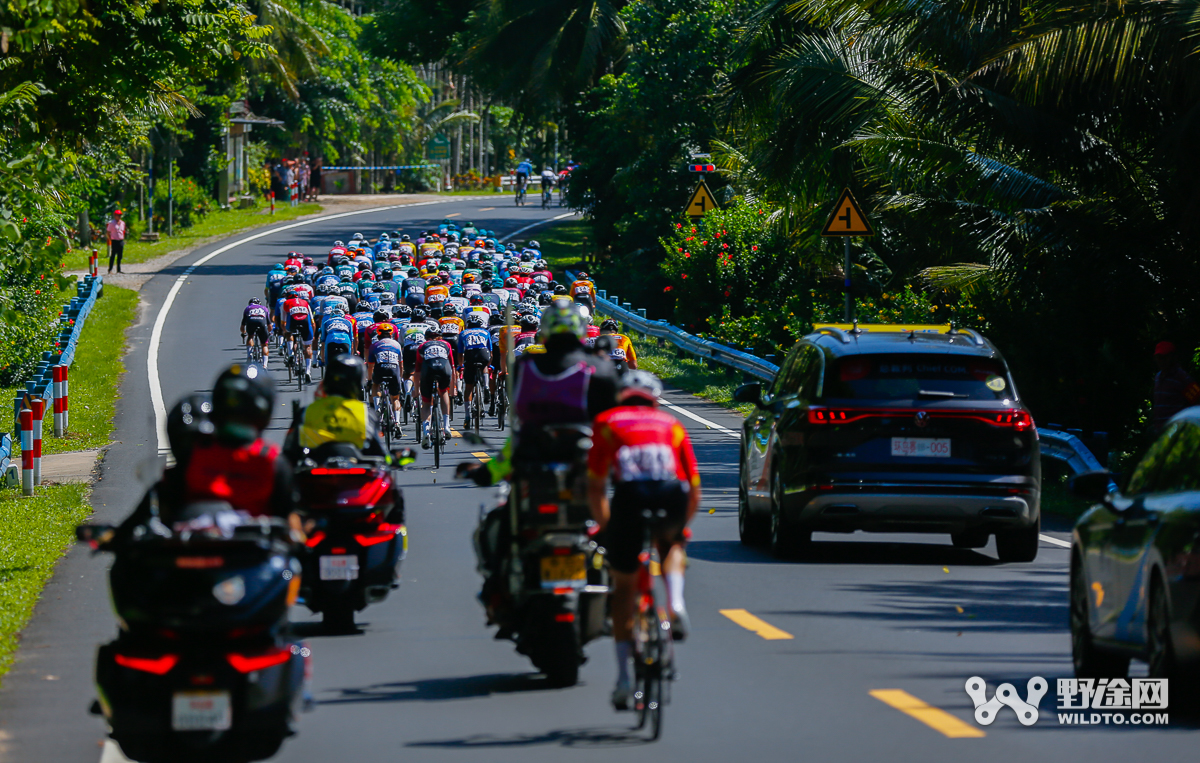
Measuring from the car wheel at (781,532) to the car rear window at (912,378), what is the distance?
2.82ft

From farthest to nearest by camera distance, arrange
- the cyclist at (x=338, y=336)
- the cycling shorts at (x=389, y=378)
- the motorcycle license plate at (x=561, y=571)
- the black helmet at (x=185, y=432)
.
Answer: the cyclist at (x=338, y=336)
the cycling shorts at (x=389, y=378)
the motorcycle license plate at (x=561, y=571)
the black helmet at (x=185, y=432)

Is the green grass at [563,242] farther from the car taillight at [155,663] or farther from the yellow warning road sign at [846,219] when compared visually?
the car taillight at [155,663]

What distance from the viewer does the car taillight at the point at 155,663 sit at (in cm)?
717

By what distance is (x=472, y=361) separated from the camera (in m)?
23.7

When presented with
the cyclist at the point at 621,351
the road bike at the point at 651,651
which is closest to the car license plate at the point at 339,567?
the road bike at the point at 651,651

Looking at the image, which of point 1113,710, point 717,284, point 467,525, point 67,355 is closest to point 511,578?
point 1113,710

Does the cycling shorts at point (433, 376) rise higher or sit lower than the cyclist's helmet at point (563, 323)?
lower

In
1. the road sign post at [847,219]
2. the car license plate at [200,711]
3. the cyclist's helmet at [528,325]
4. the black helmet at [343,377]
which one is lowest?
the car license plate at [200,711]

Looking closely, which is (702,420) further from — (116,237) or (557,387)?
(116,237)

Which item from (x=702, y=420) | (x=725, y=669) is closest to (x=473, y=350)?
(x=702, y=420)

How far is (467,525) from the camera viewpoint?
16.3 meters

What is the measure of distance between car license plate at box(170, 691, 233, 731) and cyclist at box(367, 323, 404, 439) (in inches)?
611

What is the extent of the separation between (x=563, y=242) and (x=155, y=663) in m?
56.1

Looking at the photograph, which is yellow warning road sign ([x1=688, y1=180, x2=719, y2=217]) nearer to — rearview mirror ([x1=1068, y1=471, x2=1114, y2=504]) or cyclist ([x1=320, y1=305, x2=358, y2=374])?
cyclist ([x1=320, y1=305, x2=358, y2=374])
